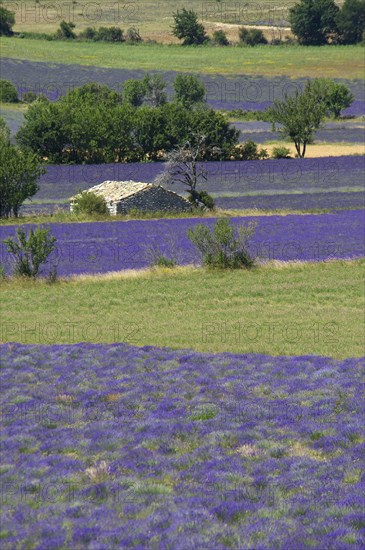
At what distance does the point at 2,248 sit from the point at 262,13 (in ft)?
485

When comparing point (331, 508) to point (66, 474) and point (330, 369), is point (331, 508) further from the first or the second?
point (330, 369)

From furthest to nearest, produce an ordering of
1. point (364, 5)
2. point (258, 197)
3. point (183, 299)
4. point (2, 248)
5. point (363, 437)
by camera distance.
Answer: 1. point (364, 5)
2. point (258, 197)
3. point (2, 248)
4. point (183, 299)
5. point (363, 437)

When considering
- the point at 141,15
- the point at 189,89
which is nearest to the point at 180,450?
the point at 189,89

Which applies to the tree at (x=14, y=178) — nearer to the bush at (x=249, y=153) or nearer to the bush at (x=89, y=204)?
the bush at (x=89, y=204)

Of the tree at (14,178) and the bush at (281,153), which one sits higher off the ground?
the tree at (14,178)

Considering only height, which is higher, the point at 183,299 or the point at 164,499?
the point at 164,499

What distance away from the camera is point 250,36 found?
161 meters

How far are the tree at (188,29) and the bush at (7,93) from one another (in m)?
54.4

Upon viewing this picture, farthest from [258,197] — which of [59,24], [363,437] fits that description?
[59,24]

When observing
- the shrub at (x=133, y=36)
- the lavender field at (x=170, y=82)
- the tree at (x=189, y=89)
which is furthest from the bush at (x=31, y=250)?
the shrub at (x=133, y=36)

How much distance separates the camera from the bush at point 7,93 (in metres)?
108

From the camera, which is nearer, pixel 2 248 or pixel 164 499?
pixel 164 499

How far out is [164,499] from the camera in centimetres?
1634

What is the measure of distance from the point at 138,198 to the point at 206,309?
80.5 ft
